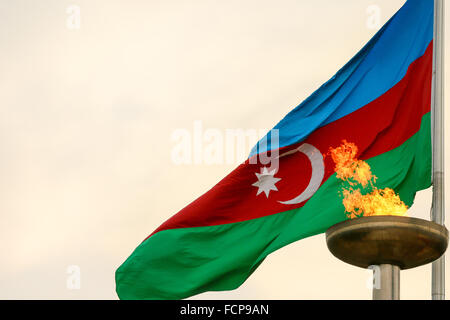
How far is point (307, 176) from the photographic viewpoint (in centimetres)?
2569

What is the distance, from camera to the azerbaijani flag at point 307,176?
2503cm

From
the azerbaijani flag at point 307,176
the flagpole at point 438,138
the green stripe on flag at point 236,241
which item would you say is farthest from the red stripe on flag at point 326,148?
the flagpole at point 438,138

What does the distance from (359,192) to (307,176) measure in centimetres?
153

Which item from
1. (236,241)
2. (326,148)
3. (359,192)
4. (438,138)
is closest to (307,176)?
(326,148)

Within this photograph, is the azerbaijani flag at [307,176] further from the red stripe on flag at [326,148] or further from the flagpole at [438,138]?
the flagpole at [438,138]

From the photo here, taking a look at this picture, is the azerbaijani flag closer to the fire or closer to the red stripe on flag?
the red stripe on flag

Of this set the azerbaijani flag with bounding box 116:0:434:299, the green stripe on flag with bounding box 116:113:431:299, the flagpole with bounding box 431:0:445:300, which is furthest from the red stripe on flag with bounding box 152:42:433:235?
the flagpole with bounding box 431:0:445:300

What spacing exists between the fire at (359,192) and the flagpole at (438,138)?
75 centimetres
